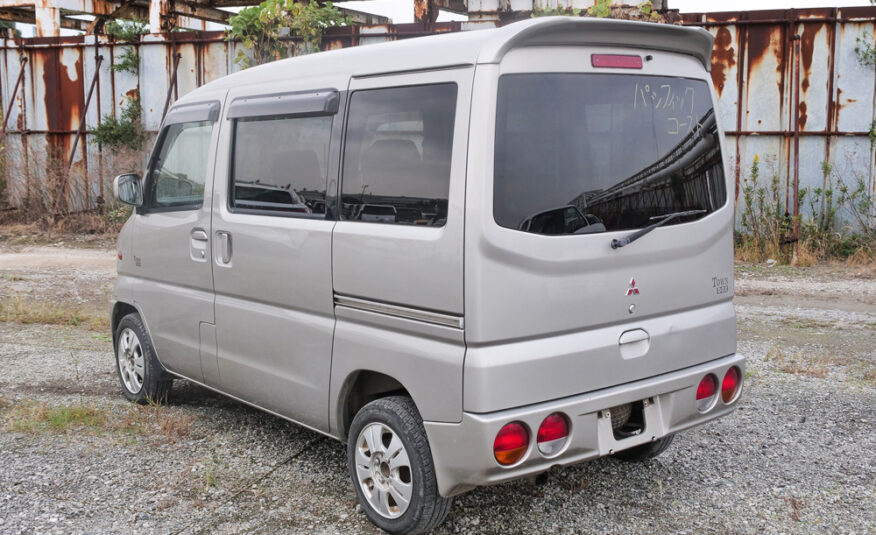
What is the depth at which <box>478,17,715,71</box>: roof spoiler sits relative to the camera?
3.31 metres

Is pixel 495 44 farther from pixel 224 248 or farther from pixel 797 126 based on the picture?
pixel 797 126

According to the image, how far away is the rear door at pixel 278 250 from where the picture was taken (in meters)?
3.99

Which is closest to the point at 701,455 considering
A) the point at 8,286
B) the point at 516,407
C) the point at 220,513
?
the point at 516,407

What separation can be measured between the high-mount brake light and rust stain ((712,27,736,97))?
28.7 ft

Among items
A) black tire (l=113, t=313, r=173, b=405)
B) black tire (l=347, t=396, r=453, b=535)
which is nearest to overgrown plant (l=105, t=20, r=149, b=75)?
black tire (l=113, t=313, r=173, b=405)

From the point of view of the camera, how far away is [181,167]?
511 cm

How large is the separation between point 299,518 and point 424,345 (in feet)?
3.73

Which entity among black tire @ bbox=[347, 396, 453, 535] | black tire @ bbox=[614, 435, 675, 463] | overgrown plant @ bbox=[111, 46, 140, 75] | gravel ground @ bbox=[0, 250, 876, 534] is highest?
overgrown plant @ bbox=[111, 46, 140, 75]

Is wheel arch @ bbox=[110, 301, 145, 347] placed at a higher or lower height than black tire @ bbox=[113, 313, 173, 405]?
higher

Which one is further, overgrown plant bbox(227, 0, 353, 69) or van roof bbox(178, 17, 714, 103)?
overgrown plant bbox(227, 0, 353, 69)

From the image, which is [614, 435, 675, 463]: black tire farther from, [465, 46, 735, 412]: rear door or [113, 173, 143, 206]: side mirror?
[113, 173, 143, 206]: side mirror

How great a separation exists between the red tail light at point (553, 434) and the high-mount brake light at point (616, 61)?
1497mm

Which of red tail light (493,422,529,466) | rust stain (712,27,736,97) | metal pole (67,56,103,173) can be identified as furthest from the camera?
metal pole (67,56,103,173)

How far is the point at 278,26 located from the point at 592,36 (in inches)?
453
